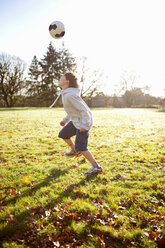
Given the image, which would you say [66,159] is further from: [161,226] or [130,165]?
[161,226]

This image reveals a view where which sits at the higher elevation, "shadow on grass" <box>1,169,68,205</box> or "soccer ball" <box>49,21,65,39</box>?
"soccer ball" <box>49,21,65,39</box>

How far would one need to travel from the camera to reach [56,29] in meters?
6.10

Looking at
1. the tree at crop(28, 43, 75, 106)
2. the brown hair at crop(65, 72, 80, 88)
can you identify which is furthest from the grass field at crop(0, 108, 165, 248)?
the tree at crop(28, 43, 75, 106)

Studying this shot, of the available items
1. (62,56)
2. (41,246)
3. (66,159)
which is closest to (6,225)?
(41,246)

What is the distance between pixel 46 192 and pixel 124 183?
5.49 ft

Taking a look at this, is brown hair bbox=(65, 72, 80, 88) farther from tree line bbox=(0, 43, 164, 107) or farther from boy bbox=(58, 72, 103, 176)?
tree line bbox=(0, 43, 164, 107)

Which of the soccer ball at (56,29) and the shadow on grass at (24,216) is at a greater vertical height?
the soccer ball at (56,29)

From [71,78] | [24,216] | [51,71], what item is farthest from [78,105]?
[51,71]

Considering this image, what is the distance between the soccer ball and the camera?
6109 millimetres

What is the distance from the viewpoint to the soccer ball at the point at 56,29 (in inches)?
241

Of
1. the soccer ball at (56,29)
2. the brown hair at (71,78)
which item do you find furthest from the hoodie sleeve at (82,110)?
the soccer ball at (56,29)

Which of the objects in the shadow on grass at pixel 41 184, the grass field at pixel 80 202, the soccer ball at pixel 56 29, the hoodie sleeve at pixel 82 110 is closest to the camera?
the grass field at pixel 80 202

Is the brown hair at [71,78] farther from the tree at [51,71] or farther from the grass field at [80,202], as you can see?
the tree at [51,71]

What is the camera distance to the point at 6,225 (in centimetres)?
238
